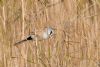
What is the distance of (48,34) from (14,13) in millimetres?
319

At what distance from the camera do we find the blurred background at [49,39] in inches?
72.9

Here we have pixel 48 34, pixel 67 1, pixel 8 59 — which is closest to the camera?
pixel 48 34

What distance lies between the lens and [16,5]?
205cm

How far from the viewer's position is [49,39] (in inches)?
77.5

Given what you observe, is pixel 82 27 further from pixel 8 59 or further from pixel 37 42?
pixel 8 59

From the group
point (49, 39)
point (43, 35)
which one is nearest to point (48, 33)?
point (43, 35)

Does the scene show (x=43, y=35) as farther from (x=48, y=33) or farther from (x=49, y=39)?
(x=49, y=39)

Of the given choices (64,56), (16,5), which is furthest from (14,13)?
(64,56)

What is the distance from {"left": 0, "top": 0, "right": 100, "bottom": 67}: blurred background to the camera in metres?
1.85

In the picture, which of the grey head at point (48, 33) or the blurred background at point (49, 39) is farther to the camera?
the blurred background at point (49, 39)

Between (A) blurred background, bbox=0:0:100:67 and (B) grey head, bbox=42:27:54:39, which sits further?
(A) blurred background, bbox=0:0:100:67

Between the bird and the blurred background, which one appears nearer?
the bird

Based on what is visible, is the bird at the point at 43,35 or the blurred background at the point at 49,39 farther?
the blurred background at the point at 49,39

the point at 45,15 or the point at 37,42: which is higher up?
the point at 45,15
